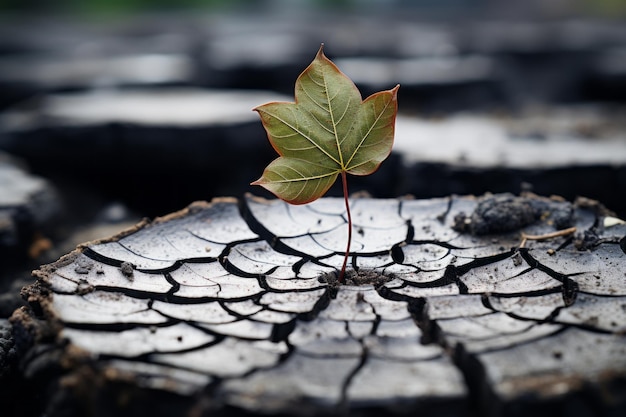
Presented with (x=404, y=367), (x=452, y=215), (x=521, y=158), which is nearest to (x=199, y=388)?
(x=404, y=367)

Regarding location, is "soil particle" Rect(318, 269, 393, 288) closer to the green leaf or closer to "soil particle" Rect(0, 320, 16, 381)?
the green leaf

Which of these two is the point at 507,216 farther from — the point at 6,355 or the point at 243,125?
the point at 243,125

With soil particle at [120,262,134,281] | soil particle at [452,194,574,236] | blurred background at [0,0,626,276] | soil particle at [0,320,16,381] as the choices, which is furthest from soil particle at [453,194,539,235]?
soil particle at [0,320,16,381]

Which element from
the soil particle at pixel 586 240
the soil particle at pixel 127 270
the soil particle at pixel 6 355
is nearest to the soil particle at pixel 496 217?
the soil particle at pixel 586 240

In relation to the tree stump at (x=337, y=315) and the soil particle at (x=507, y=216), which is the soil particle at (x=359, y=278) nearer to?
the tree stump at (x=337, y=315)

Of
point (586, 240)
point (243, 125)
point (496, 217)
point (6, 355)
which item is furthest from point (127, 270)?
point (243, 125)
